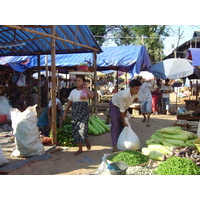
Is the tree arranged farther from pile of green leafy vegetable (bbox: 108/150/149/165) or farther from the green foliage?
pile of green leafy vegetable (bbox: 108/150/149/165)

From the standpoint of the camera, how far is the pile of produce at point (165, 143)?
4367mm

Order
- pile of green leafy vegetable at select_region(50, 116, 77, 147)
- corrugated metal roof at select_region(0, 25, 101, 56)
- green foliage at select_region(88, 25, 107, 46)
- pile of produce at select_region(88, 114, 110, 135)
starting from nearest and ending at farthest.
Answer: pile of green leafy vegetable at select_region(50, 116, 77, 147) < pile of produce at select_region(88, 114, 110, 135) < corrugated metal roof at select_region(0, 25, 101, 56) < green foliage at select_region(88, 25, 107, 46)

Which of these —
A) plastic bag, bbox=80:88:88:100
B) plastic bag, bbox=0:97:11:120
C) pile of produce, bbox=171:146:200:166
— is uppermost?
plastic bag, bbox=80:88:88:100

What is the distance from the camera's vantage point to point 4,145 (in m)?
5.48

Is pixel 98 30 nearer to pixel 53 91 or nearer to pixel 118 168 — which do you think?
pixel 53 91

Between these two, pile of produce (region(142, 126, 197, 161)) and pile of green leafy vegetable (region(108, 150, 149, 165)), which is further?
pile of produce (region(142, 126, 197, 161))

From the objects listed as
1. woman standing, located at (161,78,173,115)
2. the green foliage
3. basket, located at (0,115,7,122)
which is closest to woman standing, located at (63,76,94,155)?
basket, located at (0,115,7,122)

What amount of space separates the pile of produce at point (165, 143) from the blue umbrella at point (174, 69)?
4.96 m

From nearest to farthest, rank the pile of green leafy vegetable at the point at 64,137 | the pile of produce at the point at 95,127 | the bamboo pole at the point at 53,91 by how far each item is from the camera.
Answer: the bamboo pole at the point at 53,91, the pile of green leafy vegetable at the point at 64,137, the pile of produce at the point at 95,127

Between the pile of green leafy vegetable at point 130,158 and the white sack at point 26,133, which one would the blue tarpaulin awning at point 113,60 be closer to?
the white sack at point 26,133

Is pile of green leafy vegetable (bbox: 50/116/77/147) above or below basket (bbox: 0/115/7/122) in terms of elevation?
Result: below

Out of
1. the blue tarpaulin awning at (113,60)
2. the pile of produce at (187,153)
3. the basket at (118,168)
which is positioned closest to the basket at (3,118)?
the blue tarpaulin awning at (113,60)

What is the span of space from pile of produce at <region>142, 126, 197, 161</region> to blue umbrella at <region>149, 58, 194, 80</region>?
496 centimetres

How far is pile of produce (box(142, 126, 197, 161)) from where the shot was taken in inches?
172
